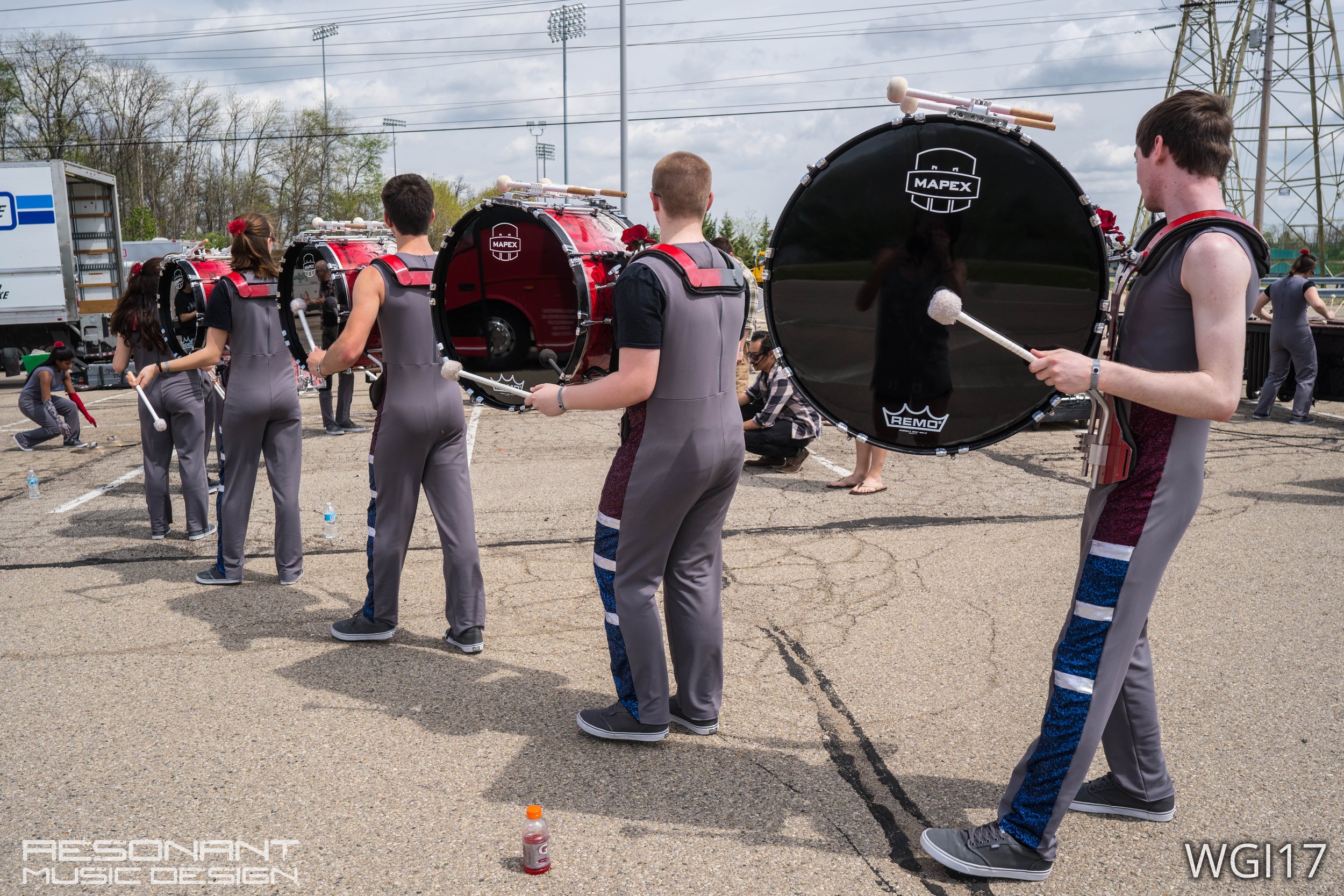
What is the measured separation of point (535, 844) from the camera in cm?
280

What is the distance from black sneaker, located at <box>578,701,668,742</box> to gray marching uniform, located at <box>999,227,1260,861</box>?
1.30m

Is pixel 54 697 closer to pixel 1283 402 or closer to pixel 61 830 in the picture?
pixel 61 830

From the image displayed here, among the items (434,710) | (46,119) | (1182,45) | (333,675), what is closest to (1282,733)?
(434,710)

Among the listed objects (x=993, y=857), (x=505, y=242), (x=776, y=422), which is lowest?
(x=993, y=857)

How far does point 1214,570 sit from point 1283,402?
29.9 feet

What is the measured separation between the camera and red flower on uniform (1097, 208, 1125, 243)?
292cm

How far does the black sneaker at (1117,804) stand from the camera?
3074 millimetres

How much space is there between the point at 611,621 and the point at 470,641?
48.8 inches

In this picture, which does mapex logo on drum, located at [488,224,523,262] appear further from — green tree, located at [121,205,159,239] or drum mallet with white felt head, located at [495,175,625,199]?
green tree, located at [121,205,159,239]

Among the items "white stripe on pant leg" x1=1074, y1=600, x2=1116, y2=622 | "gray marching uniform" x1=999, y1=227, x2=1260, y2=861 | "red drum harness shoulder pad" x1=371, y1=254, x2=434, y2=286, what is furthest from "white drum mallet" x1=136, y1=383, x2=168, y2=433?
"white stripe on pant leg" x1=1074, y1=600, x2=1116, y2=622

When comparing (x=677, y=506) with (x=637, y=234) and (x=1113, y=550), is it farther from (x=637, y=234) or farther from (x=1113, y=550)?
(x=1113, y=550)

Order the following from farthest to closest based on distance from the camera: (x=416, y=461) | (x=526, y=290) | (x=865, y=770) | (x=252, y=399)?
(x=252, y=399), (x=416, y=461), (x=526, y=290), (x=865, y=770)

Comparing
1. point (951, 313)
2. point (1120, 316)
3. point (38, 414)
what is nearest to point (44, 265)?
point (38, 414)

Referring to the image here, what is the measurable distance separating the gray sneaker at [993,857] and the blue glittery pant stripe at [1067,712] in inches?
1.4
